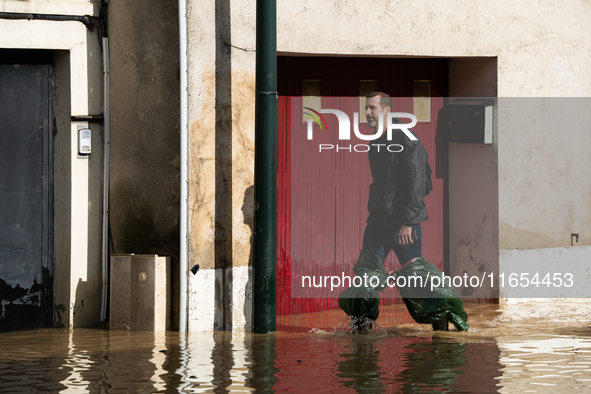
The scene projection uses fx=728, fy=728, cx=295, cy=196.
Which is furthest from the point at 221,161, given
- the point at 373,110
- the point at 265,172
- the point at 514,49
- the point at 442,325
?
the point at 514,49

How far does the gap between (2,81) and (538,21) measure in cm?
653

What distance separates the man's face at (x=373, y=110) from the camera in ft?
30.7

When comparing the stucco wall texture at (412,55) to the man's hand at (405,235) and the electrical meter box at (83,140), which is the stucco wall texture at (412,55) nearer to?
the electrical meter box at (83,140)

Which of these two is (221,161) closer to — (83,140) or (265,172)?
(265,172)

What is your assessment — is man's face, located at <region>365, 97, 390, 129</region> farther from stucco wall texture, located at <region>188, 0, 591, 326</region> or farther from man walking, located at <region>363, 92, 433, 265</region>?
stucco wall texture, located at <region>188, 0, 591, 326</region>

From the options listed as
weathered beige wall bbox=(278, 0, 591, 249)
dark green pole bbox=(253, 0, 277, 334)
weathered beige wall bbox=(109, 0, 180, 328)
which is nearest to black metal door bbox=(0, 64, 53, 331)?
weathered beige wall bbox=(109, 0, 180, 328)

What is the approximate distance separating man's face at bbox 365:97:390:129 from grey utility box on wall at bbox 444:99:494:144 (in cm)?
91

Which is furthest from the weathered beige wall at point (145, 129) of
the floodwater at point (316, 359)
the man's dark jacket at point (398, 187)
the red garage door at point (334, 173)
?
the man's dark jacket at point (398, 187)

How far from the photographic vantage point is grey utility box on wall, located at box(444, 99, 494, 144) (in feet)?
30.2

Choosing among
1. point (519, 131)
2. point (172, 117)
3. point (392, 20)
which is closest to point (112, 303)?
point (172, 117)

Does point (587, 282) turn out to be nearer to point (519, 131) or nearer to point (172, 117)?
point (519, 131)

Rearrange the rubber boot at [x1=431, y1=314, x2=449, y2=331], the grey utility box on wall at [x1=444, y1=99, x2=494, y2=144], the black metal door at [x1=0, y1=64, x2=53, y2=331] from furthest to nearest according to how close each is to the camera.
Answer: the grey utility box on wall at [x1=444, y1=99, x2=494, y2=144] < the black metal door at [x1=0, y1=64, x2=53, y2=331] < the rubber boot at [x1=431, y1=314, x2=449, y2=331]

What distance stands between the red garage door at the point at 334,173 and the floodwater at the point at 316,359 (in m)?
1.13

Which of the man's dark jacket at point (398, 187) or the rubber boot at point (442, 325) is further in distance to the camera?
the man's dark jacket at point (398, 187)
